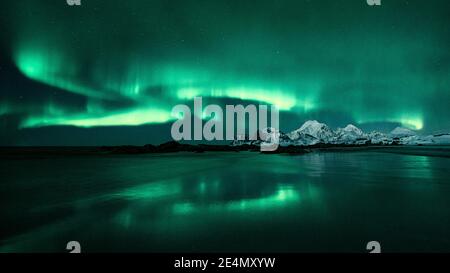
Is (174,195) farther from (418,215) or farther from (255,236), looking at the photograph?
(418,215)

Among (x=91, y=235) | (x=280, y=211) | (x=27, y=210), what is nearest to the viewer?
(x=91, y=235)

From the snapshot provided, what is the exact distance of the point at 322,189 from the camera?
7480mm

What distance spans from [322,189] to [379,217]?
9.46ft

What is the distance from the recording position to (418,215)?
15.5ft

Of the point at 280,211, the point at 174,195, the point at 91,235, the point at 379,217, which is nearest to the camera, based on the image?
the point at 91,235

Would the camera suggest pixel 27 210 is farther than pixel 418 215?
Yes
